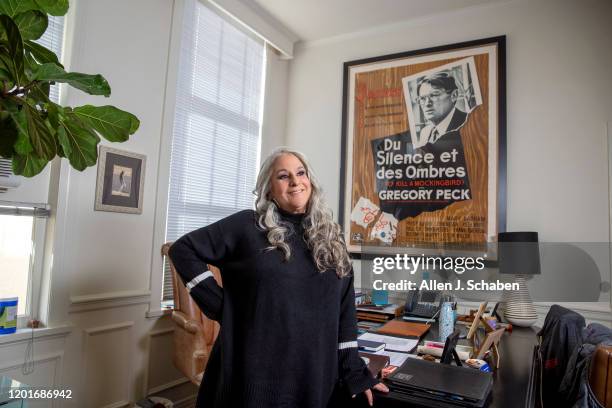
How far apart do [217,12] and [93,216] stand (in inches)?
82.6

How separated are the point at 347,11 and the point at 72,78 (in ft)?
11.2

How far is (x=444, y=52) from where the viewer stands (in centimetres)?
354

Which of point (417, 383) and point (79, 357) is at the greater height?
point (417, 383)

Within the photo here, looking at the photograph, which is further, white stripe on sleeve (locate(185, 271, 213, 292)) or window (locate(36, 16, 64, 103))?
window (locate(36, 16, 64, 103))

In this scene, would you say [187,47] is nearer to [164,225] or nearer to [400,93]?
[164,225]

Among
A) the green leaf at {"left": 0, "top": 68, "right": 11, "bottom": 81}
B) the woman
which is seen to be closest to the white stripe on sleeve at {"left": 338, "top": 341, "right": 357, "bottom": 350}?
the woman

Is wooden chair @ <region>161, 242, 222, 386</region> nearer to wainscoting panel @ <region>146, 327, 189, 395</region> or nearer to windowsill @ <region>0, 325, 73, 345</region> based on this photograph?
wainscoting panel @ <region>146, 327, 189, 395</region>

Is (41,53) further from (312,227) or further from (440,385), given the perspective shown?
(440,385)

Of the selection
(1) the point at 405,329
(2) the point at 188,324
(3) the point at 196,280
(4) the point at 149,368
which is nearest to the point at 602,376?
(1) the point at 405,329

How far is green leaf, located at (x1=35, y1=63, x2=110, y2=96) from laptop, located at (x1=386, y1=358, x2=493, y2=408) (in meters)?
1.15

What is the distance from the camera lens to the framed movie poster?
3311 mm

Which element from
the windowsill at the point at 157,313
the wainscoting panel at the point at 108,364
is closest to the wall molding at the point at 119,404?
the wainscoting panel at the point at 108,364

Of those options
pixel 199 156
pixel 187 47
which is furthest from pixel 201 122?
pixel 187 47

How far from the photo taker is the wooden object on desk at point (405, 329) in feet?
6.53
